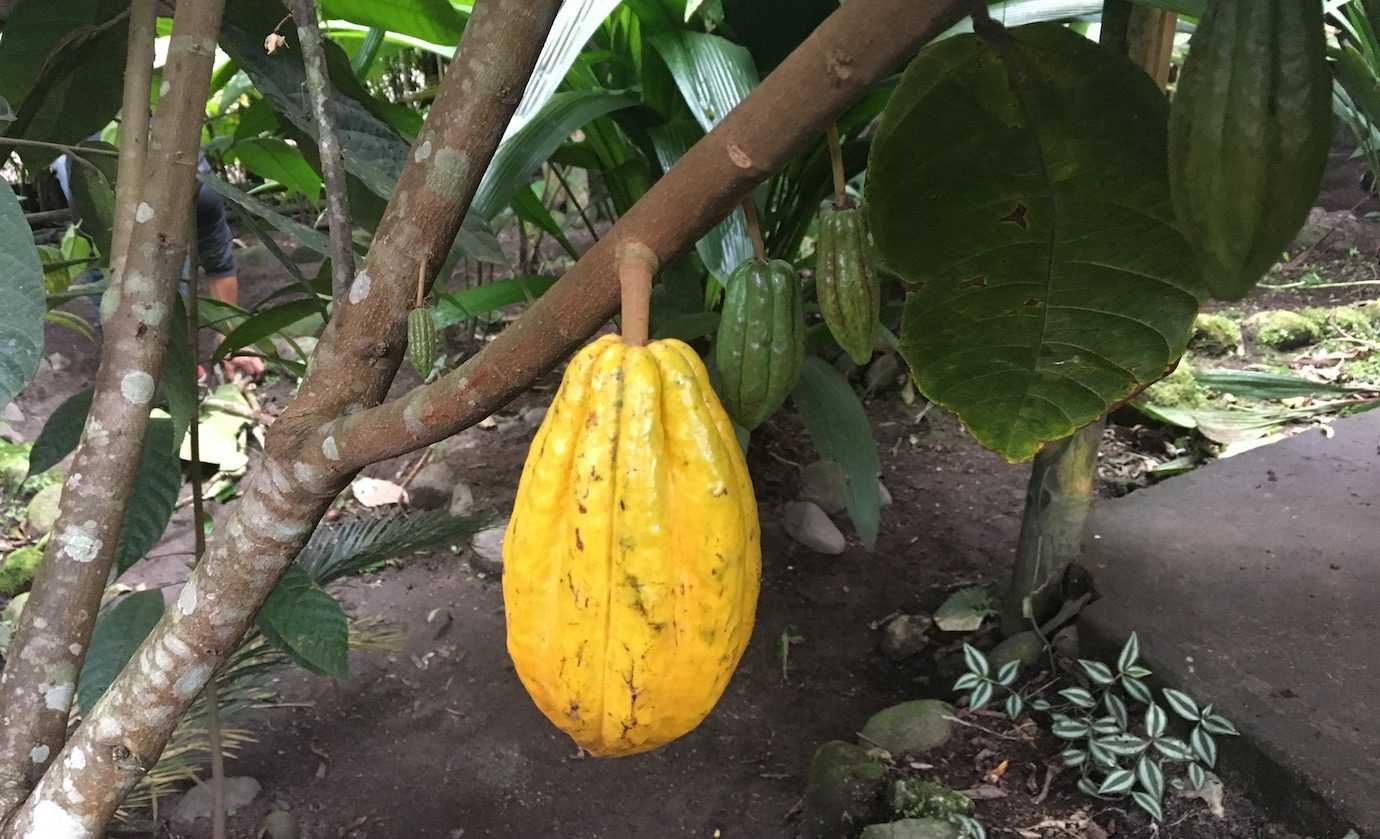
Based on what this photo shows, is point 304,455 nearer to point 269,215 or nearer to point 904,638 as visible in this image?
point 269,215

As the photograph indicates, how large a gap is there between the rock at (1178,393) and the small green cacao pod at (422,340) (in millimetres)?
2463

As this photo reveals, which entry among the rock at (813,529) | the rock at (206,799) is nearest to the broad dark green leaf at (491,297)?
the rock at (813,529)

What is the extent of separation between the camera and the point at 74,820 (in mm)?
677

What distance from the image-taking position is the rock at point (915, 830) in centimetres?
140

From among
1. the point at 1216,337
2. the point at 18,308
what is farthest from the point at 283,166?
the point at 1216,337

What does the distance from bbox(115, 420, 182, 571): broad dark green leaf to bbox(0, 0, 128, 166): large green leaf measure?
0.98 feet

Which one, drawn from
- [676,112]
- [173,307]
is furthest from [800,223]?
[173,307]

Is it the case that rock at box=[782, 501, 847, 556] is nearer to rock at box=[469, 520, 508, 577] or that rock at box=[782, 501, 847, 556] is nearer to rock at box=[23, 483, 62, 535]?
rock at box=[469, 520, 508, 577]

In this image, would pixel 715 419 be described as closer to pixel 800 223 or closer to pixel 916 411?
pixel 800 223

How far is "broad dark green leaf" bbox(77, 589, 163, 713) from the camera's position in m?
0.90

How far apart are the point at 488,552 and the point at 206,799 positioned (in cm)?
82

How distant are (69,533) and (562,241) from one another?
170 centimetres

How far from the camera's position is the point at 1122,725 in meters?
1.52

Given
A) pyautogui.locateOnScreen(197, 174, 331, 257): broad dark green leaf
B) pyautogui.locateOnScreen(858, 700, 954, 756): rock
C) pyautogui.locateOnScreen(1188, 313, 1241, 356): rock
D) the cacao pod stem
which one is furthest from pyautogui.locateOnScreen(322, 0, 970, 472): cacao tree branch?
pyautogui.locateOnScreen(1188, 313, 1241, 356): rock
